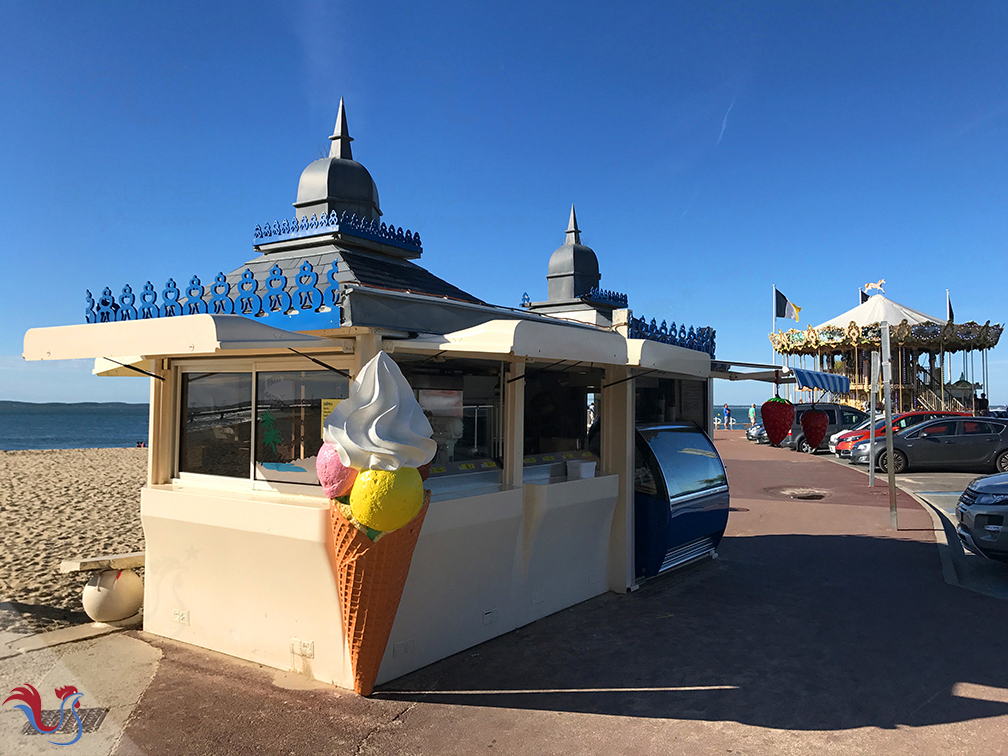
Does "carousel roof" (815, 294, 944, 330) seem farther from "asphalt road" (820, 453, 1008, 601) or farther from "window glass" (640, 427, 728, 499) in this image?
"window glass" (640, 427, 728, 499)

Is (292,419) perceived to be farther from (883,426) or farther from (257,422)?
(883,426)

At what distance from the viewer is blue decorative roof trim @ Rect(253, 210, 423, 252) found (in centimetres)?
652

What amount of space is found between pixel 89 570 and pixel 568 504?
4.45 m

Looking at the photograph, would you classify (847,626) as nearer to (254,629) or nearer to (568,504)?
(568,504)

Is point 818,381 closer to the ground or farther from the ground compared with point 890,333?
closer to the ground

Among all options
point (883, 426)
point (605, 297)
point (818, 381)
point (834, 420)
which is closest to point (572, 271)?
point (605, 297)

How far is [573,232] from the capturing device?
1159 centimetres

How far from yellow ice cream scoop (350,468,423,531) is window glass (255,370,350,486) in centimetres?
119

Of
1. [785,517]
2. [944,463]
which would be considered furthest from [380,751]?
[944,463]

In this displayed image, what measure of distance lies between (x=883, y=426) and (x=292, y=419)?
61.3 feet

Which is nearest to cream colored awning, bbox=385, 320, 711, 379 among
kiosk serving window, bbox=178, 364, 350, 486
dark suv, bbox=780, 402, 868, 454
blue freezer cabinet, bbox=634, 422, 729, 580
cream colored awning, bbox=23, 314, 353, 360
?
cream colored awning, bbox=23, 314, 353, 360

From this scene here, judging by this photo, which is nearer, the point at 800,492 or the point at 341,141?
the point at 341,141

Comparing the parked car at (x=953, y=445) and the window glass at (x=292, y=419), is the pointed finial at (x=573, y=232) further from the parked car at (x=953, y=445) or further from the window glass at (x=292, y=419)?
the parked car at (x=953, y=445)

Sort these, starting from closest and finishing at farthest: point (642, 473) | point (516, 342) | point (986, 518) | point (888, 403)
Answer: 1. point (516, 342)
2. point (642, 473)
3. point (986, 518)
4. point (888, 403)
